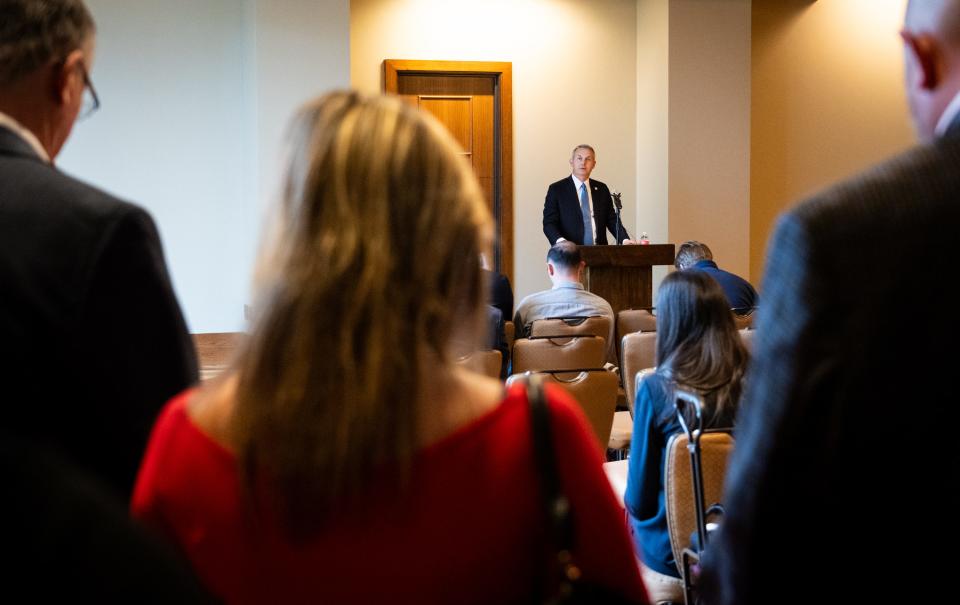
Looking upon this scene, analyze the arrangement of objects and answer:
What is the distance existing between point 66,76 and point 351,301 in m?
0.81

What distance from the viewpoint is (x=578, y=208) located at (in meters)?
8.86

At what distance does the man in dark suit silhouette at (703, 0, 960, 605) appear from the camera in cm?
105

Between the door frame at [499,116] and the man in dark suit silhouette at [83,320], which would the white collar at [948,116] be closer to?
the man in dark suit silhouette at [83,320]

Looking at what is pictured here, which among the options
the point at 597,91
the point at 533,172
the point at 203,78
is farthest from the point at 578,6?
the point at 203,78

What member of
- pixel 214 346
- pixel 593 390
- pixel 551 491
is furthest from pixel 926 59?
pixel 214 346

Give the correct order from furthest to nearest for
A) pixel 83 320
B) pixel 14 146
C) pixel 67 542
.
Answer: pixel 14 146 → pixel 83 320 → pixel 67 542

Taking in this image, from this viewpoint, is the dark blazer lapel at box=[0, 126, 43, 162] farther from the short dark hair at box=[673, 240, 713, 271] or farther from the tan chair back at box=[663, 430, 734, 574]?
the short dark hair at box=[673, 240, 713, 271]

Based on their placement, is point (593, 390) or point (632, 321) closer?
point (593, 390)

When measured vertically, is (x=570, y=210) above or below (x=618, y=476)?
above

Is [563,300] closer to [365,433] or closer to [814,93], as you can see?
[365,433]

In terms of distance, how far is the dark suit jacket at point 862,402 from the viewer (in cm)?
105

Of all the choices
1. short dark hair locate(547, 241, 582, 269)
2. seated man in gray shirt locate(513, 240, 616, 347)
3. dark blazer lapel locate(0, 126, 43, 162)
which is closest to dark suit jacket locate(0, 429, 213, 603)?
dark blazer lapel locate(0, 126, 43, 162)


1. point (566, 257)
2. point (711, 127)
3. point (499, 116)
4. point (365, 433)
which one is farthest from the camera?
point (499, 116)

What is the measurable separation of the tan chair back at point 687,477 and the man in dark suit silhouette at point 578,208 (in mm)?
6154
